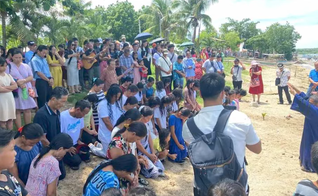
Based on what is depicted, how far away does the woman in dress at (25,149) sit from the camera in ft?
11.0

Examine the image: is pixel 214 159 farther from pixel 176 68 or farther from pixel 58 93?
pixel 176 68

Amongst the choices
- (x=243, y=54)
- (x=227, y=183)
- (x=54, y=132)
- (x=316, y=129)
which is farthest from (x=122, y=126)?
(x=243, y=54)

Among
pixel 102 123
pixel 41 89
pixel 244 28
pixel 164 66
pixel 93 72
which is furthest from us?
pixel 244 28

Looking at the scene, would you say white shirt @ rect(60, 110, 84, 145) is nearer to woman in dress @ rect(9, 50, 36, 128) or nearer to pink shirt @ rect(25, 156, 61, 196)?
woman in dress @ rect(9, 50, 36, 128)

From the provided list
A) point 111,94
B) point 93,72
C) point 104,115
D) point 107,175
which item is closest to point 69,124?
point 104,115

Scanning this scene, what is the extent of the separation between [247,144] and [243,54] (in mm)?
53067

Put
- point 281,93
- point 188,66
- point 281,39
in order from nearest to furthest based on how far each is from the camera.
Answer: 1. point 188,66
2. point 281,93
3. point 281,39

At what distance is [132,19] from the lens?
44.4m

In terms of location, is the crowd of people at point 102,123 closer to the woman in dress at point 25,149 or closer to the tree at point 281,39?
the woman in dress at point 25,149

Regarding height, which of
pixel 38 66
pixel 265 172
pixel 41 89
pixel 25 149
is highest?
pixel 38 66

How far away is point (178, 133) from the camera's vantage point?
593cm

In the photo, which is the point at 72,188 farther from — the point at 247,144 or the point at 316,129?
the point at 316,129

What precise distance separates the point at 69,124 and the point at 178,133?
230 cm

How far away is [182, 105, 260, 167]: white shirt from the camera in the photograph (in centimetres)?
235
